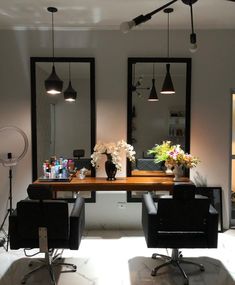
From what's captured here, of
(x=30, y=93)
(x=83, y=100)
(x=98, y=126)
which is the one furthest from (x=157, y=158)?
(x=30, y=93)

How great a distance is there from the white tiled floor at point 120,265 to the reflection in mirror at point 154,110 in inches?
37.7

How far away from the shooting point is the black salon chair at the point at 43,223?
2.43 meters

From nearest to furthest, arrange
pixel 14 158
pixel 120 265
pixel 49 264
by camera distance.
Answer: pixel 49 264, pixel 120 265, pixel 14 158

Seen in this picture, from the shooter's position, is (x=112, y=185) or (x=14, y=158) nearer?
(x=112, y=185)

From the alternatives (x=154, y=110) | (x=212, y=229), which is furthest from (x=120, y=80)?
(x=212, y=229)

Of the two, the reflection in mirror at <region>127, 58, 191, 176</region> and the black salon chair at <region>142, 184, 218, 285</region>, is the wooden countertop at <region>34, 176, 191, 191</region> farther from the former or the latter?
the black salon chair at <region>142, 184, 218, 285</region>

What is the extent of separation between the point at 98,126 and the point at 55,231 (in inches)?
66.0

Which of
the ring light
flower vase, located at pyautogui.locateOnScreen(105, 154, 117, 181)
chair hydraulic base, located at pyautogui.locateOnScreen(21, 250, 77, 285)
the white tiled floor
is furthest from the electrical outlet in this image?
the ring light

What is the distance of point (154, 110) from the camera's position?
3.80m

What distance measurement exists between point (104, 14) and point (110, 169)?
1.76 m

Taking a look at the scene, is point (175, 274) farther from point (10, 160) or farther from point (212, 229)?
point (10, 160)

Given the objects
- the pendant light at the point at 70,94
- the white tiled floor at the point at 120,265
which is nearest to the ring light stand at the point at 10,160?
the white tiled floor at the point at 120,265

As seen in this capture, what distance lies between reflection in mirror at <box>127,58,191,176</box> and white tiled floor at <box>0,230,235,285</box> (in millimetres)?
959

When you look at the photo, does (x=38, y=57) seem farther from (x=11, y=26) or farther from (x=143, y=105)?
(x=143, y=105)
